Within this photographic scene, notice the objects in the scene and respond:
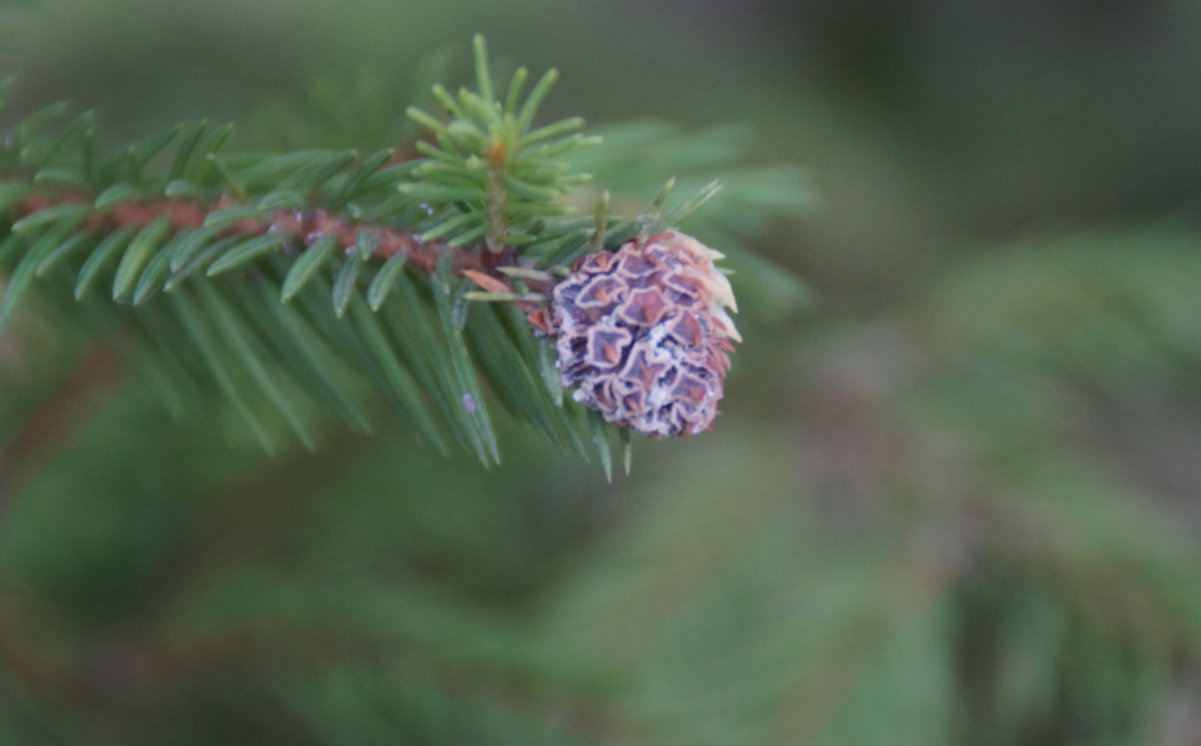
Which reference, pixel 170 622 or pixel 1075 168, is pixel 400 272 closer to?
pixel 170 622

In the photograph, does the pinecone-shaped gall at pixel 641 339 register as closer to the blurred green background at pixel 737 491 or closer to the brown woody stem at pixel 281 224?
the brown woody stem at pixel 281 224

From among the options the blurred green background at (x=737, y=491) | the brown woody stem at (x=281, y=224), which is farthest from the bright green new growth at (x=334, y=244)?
the blurred green background at (x=737, y=491)

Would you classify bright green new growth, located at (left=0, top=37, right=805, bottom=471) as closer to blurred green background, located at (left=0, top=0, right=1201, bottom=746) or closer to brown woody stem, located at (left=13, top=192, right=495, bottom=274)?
brown woody stem, located at (left=13, top=192, right=495, bottom=274)

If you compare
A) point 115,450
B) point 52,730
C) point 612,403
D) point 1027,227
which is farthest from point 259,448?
point 1027,227

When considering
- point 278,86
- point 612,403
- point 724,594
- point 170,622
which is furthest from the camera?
point 278,86

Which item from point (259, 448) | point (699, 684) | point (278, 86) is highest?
point (278, 86)

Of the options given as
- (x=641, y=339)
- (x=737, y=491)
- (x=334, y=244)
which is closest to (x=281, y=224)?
(x=334, y=244)
